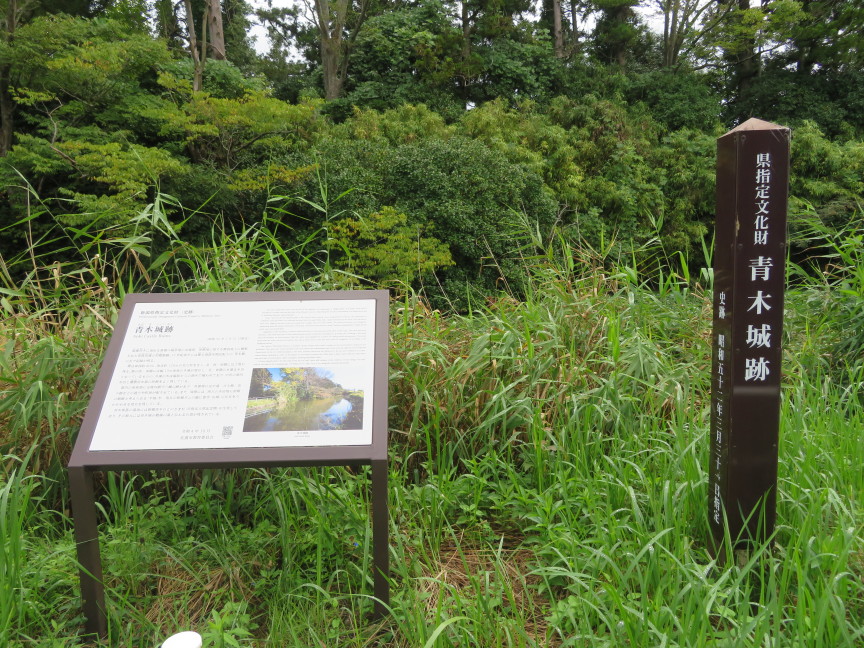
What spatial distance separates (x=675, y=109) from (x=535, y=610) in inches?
577

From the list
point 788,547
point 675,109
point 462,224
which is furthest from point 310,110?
point 675,109

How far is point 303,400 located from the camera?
1748 mm

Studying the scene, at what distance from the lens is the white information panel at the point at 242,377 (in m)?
1.70

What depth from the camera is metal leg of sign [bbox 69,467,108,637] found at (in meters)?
1.67

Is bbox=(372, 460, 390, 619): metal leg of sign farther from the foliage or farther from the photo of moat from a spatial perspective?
the foliage

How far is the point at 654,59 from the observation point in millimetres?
17672

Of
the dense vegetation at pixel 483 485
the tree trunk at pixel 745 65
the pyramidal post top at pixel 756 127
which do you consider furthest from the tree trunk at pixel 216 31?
the tree trunk at pixel 745 65

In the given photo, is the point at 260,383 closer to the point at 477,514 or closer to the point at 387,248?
the point at 477,514

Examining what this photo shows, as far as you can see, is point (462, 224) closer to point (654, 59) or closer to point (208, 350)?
point (208, 350)

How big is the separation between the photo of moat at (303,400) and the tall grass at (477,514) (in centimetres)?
41

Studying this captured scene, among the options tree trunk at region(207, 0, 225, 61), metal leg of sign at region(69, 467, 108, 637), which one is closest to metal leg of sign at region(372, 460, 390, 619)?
metal leg of sign at region(69, 467, 108, 637)

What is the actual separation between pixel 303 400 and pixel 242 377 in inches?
8.1

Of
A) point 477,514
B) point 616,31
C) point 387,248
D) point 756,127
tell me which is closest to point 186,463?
point 477,514

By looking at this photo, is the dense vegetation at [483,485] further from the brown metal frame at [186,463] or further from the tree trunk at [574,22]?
the tree trunk at [574,22]
